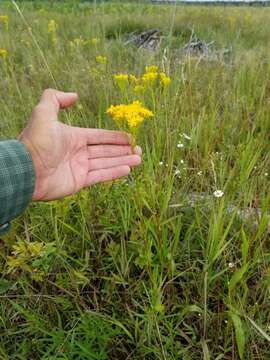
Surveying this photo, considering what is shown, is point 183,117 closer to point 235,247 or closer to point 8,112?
point 235,247

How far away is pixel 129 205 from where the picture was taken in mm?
1257

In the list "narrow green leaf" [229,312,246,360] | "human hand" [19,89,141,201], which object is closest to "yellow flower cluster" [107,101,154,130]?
"human hand" [19,89,141,201]

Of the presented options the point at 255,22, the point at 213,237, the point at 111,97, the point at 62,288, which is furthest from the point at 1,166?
the point at 255,22

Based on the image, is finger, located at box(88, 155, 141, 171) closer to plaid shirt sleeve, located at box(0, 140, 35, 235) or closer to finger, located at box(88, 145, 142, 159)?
finger, located at box(88, 145, 142, 159)

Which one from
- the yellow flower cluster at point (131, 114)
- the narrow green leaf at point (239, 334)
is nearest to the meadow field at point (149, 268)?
the narrow green leaf at point (239, 334)

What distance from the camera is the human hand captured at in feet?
3.94

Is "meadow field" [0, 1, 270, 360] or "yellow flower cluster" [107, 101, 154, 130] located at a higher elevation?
"yellow flower cluster" [107, 101, 154, 130]

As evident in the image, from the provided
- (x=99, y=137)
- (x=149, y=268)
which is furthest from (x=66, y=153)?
(x=149, y=268)

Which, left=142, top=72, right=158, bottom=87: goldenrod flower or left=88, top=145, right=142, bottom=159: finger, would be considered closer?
left=142, top=72, right=158, bottom=87: goldenrod flower

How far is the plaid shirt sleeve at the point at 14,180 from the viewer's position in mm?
1052

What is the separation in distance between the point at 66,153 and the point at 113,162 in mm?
186

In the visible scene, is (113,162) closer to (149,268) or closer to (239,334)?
(149,268)

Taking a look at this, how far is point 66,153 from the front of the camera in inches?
52.8

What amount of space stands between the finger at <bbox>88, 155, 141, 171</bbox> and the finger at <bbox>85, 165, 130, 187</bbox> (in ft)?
0.07
